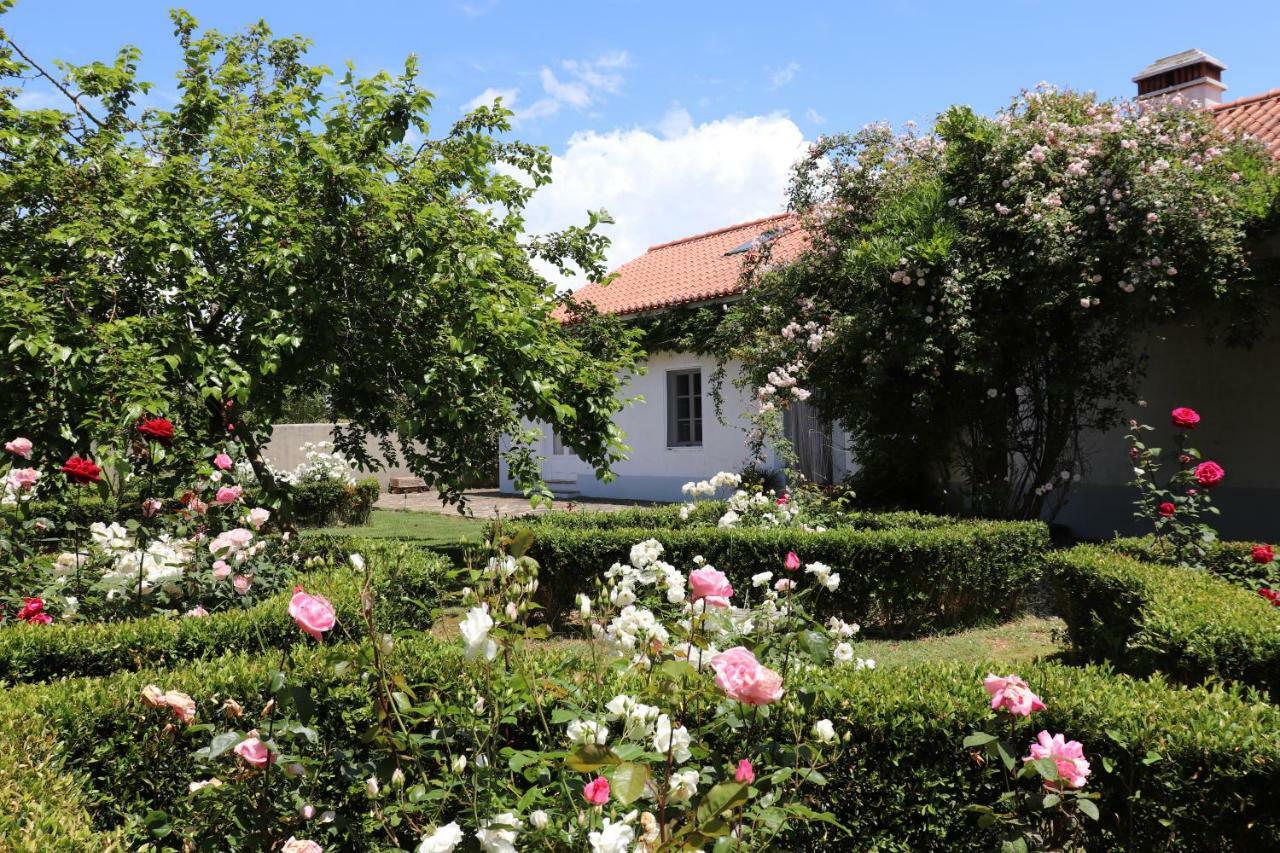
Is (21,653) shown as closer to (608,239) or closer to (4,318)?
(4,318)

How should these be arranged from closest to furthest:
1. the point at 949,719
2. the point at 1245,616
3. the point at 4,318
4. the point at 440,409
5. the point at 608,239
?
the point at 949,719, the point at 1245,616, the point at 4,318, the point at 440,409, the point at 608,239

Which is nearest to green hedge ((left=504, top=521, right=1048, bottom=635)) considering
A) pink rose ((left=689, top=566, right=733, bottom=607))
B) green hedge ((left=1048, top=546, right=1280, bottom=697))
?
green hedge ((left=1048, top=546, right=1280, bottom=697))

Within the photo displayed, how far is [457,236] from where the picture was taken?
17.8 feet

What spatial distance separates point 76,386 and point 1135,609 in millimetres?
5502

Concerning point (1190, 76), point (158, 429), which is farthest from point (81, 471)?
point (1190, 76)

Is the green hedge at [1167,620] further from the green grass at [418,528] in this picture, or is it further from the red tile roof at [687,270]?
the red tile roof at [687,270]

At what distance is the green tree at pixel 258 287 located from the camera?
4527mm

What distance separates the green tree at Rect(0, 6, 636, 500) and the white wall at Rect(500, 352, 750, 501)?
29.0ft

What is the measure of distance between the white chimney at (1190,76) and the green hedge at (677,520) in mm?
8790

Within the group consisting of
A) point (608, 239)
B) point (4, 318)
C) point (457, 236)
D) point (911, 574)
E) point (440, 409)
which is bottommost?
point (911, 574)

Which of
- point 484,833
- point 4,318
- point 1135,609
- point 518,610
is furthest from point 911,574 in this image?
point 4,318

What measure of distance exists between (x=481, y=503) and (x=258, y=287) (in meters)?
12.8

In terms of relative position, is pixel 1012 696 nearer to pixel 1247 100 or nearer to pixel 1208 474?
pixel 1208 474

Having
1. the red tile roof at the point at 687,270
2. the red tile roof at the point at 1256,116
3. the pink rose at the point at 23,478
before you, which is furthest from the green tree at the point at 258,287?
the red tile roof at the point at 1256,116
